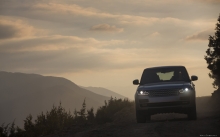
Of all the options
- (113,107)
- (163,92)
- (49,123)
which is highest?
(163,92)

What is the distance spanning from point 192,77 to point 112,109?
1173 cm

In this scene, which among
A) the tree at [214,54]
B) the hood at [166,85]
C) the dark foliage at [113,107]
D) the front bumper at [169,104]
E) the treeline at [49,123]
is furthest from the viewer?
the tree at [214,54]

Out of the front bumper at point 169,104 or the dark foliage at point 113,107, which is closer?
the front bumper at point 169,104

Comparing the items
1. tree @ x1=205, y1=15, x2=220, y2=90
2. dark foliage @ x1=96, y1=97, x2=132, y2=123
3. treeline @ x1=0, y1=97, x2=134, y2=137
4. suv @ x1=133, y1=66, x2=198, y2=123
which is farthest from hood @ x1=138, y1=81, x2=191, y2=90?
tree @ x1=205, y1=15, x2=220, y2=90

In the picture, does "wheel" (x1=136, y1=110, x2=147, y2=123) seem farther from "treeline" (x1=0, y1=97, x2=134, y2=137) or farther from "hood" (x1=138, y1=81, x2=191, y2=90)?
"treeline" (x1=0, y1=97, x2=134, y2=137)

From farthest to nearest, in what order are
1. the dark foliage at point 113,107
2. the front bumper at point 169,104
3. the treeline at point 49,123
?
the dark foliage at point 113,107 < the treeline at point 49,123 < the front bumper at point 169,104

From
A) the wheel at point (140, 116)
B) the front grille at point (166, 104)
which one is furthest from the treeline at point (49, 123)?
the front grille at point (166, 104)

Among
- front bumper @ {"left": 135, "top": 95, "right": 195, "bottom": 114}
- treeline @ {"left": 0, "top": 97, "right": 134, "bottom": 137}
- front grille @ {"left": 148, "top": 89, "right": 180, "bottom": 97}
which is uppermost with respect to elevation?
front grille @ {"left": 148, "top": 89, "right": 180, "bottom": 97}

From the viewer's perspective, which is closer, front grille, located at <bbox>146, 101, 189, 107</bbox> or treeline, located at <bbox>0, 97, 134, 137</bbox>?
front grille, located at <bbox>146, 101, 189, 107</bbox>

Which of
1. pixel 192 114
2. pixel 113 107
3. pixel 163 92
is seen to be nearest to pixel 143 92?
pixel 163 92

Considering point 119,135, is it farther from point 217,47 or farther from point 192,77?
point 217,47

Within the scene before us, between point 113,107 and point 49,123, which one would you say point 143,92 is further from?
point 113,107

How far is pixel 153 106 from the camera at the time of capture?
15.9 m

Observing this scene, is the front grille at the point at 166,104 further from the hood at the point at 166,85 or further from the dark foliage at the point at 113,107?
the dark foliage at the point at 113,107
